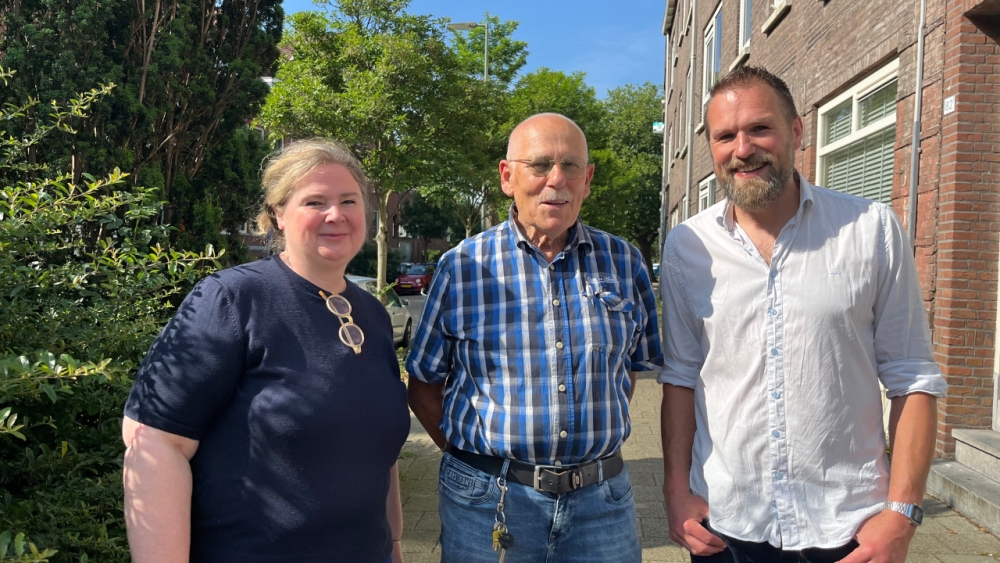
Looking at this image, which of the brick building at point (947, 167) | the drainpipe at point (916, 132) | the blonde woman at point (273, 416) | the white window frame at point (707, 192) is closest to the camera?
the blonde woman at point (273, 416)

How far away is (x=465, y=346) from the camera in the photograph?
7.43ft

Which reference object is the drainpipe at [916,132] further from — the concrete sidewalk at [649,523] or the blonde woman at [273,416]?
the blonde woman at [273,416]

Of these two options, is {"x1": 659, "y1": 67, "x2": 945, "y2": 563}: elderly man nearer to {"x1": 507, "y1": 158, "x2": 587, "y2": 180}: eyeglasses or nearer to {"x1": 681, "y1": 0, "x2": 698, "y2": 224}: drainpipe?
{"x1": 507, "y1": 158, "x2": 587, "y2": 180}: eyeglasses

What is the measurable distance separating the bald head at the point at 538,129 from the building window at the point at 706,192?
37.4 feet

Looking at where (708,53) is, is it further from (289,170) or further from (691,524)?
(289,170)

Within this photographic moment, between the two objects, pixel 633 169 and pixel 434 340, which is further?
pixel 633 169

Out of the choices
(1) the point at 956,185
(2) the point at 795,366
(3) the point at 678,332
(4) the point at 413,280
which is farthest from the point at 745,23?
(4) the point at 413,280

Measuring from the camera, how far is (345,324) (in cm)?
189

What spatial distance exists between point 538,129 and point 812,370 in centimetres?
111

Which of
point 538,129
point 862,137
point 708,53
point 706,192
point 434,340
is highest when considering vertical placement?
point 708,53

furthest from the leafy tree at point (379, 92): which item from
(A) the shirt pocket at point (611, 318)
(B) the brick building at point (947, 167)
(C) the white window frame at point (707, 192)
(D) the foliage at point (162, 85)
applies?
(A) the shirt pocket at point (611, 318)

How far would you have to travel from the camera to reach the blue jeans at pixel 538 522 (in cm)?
216

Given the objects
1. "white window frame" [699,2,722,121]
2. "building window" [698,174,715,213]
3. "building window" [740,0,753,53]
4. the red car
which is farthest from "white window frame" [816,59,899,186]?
the red car

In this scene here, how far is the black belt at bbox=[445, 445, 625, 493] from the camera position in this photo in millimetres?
2133
